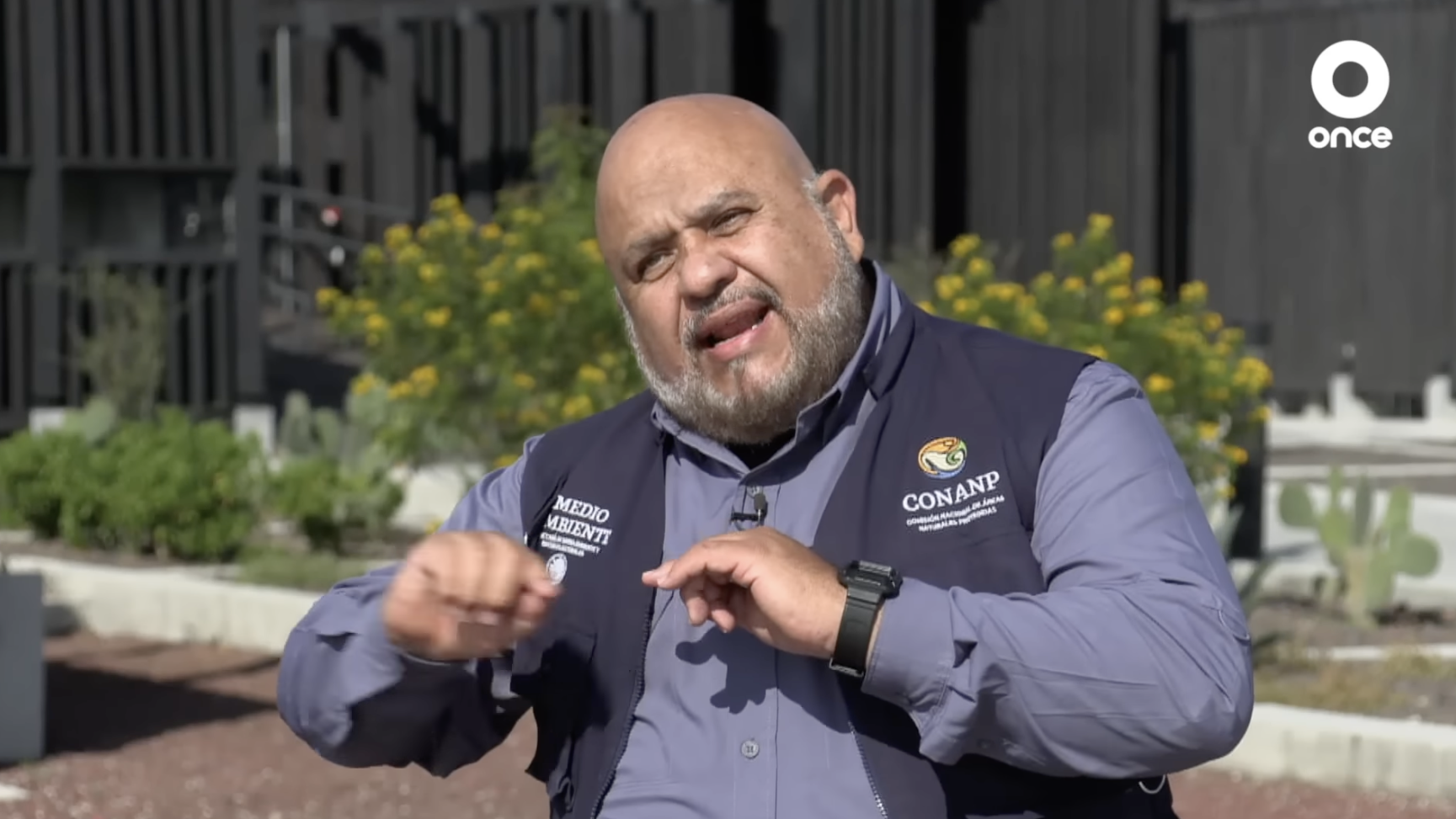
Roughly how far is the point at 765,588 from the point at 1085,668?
0.33 meters

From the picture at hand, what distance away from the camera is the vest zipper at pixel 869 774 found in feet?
7.97

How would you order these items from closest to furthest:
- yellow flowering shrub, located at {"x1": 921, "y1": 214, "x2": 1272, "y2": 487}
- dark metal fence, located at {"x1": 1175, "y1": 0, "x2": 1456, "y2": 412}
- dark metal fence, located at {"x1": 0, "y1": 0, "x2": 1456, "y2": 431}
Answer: yellow flowering shrub, located at {"x1": 921, "y1": 214, "x2": 1272, "y2": 487} < dark metal fence, located at {"x1": 1175, "y1": 0, "x2": 1456, "y2": 412} < dark metal fence, located at {"x1": 0, "y1": 0, "x2": 1456, "y2": 431}

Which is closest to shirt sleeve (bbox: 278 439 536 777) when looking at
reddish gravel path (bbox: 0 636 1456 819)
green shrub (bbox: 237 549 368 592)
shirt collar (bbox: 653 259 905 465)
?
Result: shirt collar (bbox: 653 259 905 465)

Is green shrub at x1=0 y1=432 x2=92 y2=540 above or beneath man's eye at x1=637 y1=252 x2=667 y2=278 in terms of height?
beneath

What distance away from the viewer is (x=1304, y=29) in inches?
842

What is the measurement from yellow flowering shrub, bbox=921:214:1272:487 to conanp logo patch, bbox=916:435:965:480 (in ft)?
23.1

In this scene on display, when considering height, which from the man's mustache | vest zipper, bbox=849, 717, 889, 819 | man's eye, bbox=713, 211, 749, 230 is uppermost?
man's eye, bbox=713, 211, 749, 230

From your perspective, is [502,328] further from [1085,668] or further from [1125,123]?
[1125,123]

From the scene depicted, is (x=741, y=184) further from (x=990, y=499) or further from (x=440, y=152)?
(x=440, y=152)

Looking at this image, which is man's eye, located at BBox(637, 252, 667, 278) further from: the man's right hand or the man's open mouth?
the man's right hand

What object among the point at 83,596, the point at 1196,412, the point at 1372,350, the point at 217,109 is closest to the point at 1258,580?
the point at 1196,412

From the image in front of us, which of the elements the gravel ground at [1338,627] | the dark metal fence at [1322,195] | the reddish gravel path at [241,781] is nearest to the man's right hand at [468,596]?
the reddish gravel path at [241,781]

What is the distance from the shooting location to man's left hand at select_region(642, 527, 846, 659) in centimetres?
229

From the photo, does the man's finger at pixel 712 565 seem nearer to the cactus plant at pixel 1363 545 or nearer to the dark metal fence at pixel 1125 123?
the cactus plant at pixel 1363 545
